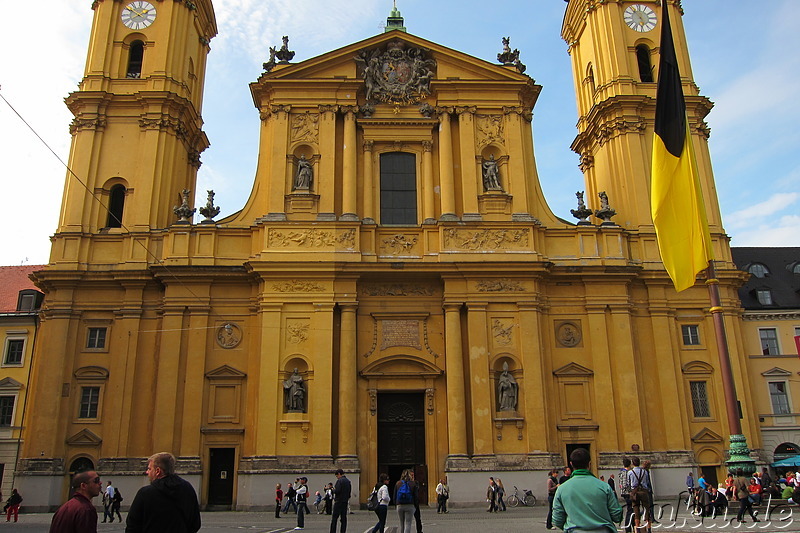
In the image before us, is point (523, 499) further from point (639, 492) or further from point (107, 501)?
point (107, 501)

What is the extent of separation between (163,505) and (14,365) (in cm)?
3036

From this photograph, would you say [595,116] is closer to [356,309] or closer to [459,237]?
[459,237]

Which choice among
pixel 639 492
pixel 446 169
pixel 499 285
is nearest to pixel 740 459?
pixel 639 492

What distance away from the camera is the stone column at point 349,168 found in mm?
26828

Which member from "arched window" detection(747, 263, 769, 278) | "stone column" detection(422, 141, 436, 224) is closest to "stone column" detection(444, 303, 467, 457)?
"stone column" detection(422, 141, 436, 224)

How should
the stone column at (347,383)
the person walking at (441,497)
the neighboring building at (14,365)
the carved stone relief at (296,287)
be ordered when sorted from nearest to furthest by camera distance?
1. the person walking at (441,497)
2. the stone column at (347,383)
3. the carved stone relief at (296,287)
4. the neighboring building at (14,365)

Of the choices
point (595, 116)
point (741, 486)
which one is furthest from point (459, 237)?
point (741, 486)

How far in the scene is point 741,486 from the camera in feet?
47.2

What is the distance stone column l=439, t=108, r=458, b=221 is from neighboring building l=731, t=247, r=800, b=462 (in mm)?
14481

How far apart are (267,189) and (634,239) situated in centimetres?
1477

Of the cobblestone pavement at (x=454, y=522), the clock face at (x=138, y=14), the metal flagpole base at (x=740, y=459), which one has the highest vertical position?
the clock face at (x=138, y=14)

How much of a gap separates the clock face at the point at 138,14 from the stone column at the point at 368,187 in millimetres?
11710

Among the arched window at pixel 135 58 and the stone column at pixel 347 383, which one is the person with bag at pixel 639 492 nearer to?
the stone column at pixel 347 383

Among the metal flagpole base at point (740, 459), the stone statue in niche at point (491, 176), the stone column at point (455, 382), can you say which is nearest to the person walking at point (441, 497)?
the stone column at point (455, 382)
